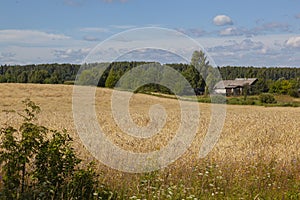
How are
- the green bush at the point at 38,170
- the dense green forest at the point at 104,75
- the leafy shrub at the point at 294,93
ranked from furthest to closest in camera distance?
1. the leafy shrub at the point at 294,93
2. the dense green forest at the point at 104,75
3. the green bush at the point at 38,170

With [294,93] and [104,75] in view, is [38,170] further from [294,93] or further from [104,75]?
[294,93]

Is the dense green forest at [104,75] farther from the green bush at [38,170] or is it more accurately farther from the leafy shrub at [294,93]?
the green bush at [38,170]

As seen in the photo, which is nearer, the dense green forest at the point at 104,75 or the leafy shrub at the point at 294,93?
the dense green forest at the point at 104,75

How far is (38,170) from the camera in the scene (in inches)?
248

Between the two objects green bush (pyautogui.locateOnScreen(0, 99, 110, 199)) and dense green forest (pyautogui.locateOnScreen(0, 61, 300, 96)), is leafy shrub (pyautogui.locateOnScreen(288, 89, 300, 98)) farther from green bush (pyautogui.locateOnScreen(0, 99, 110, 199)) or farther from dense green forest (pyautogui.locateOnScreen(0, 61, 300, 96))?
green bush (pyautogui.locateOnScreen(0, 99, 110, 199))

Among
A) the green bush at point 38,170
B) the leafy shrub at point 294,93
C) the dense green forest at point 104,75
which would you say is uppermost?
the dense green forest at point 104,75

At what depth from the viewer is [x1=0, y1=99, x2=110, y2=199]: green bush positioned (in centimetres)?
597

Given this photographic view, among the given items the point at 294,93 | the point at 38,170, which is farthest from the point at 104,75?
the point at 294,93

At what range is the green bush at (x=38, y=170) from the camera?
5.97 m

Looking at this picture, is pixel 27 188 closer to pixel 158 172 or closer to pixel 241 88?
pixel 158 172

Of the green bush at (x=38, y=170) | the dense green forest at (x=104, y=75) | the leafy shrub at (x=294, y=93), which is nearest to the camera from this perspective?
the green bush at (x=38, y=170)

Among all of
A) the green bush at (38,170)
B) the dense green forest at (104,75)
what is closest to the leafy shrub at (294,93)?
the dense green forest at (104,75)

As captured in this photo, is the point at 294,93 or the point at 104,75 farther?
the point at 294,93

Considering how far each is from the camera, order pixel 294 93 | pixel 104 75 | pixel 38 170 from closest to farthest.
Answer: pixel 38 170 → pixel 104 75 → pixel 294 93
